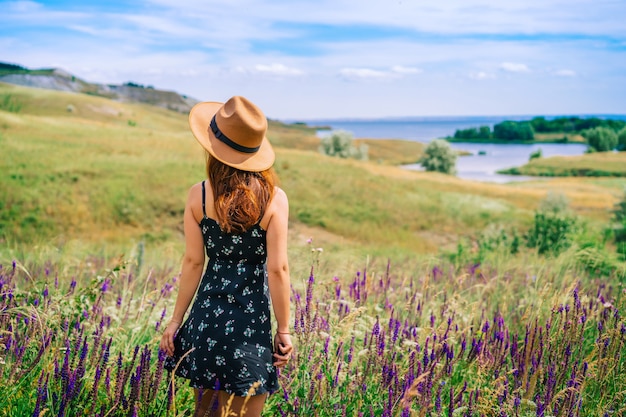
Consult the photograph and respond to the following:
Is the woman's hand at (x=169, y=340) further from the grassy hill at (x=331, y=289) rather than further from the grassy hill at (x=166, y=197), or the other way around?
the grassy hill at (x=166, y=197)

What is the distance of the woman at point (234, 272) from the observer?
324cm

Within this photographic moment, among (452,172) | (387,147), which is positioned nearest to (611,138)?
(387,147)

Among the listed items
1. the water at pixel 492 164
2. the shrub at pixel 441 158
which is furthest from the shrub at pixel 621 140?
the shrub at pixel 441 158

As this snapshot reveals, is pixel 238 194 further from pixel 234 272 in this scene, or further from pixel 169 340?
pixel 169 340

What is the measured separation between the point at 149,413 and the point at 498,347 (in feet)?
8.75

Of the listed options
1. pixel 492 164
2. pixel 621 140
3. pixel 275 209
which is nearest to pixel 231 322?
pixel 275 209

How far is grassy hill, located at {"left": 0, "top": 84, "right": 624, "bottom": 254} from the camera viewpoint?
22469mm

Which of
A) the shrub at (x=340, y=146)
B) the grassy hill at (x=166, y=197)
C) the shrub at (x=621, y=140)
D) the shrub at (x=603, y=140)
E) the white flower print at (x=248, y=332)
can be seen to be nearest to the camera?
the white flower print at (x=248, y=332)

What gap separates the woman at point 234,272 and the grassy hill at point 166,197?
12.6 metres

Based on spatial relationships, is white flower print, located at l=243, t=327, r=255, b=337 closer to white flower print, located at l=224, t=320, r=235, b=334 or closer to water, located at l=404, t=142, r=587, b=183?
white flower print, located at l=224, t=320, r=235, b=334

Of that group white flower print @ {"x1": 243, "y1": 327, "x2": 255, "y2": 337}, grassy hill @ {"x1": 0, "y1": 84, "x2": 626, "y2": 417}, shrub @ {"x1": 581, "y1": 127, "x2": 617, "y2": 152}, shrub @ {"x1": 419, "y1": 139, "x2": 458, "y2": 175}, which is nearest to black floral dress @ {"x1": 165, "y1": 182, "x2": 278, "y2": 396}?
white flower print @ {"x1": 243, "y1": 327, "x2": 255, "y2": 337}

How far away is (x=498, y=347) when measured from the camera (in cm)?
441

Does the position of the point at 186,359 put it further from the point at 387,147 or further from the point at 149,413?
the point at 387,147

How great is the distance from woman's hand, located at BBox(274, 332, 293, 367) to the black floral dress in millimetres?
48
